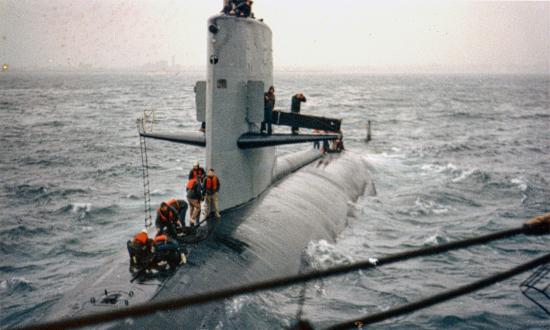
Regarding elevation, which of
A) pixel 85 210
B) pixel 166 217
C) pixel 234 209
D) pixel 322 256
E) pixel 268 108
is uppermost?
pixel 268 108

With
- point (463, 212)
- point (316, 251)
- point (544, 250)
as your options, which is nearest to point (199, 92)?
point (316, 251)

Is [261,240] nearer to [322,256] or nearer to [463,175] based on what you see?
[322,256]

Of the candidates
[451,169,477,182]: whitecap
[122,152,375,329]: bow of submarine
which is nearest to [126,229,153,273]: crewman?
[122,152,375,329]: bow of submarine

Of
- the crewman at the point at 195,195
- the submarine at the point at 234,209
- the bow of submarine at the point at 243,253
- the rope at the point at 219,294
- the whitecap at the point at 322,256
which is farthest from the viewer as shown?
the whitecap at the point at 322,256

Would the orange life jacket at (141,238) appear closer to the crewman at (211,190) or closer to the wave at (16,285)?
the crewman at (211,190)

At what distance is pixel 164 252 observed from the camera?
31.3 feet

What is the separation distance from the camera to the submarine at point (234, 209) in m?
8.59

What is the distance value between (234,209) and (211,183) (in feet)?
5.86

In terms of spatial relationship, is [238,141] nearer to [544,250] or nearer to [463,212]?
[544,250]

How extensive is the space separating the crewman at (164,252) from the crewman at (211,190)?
2637mm

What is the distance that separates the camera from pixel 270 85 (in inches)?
586

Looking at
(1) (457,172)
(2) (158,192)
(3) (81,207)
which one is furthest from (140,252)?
(1) (457,172)

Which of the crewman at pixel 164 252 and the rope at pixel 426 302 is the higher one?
the rope at pixel 426 302

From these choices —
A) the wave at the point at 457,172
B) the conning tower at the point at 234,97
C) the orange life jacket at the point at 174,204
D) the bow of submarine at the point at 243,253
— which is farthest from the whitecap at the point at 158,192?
the wave at the point at 457,172
